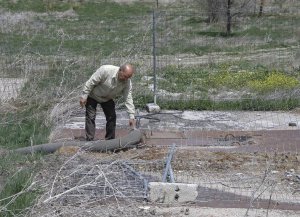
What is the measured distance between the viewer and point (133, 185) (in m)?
8.05

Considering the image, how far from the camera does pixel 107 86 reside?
33.2ft

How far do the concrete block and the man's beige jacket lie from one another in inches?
103

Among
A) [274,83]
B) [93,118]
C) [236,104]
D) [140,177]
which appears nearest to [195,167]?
[140,177]

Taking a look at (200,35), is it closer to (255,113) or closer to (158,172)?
(255,113)

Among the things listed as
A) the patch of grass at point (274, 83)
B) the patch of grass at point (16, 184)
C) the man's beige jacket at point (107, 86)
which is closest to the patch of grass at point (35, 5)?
the patch of grass at point (274, 83)

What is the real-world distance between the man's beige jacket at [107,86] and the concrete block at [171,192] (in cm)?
262

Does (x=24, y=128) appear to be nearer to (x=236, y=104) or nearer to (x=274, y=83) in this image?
(x=236, y=104)

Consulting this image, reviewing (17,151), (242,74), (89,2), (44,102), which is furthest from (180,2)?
(17,151)

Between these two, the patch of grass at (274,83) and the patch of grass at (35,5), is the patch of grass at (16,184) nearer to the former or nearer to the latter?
the patch of grass at (274,83)

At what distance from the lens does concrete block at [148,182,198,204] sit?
7727mm

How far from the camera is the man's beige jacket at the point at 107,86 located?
10.0 m

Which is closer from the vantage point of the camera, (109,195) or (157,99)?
(109,195)

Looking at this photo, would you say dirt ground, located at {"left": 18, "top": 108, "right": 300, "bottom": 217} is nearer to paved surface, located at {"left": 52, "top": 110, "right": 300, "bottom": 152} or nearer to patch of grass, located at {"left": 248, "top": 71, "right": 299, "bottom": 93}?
paved surface, located at {"left": 52, "top": 110, "right": 300, "bottom": 152}

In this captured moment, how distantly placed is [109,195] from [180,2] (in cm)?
3514
